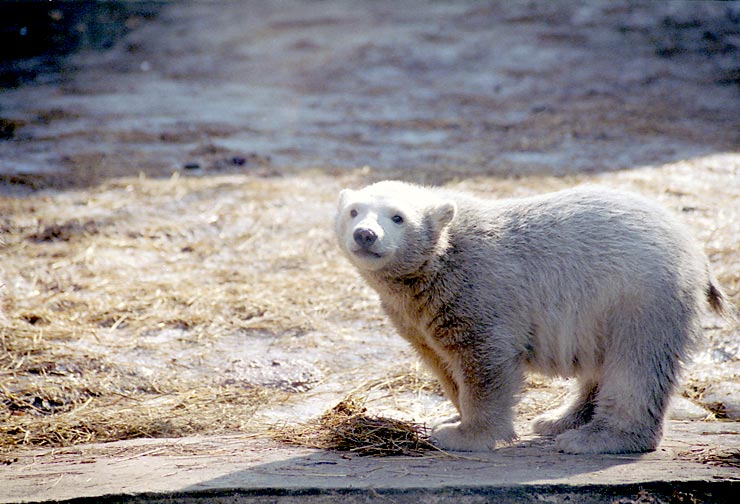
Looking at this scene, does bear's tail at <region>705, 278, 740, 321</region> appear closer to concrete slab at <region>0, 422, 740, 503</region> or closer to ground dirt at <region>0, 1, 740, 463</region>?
concrete slab at <region>0, 422, 740, 503</region>

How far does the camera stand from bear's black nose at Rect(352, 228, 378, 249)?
4078 mm

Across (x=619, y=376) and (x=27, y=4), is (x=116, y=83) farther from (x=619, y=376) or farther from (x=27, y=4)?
(x=619, y=376)

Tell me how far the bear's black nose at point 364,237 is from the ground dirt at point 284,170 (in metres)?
1.25

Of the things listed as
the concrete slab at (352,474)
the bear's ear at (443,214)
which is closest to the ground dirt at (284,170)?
the concrete slab at (352,474)

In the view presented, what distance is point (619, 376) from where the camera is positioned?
423 centimetres

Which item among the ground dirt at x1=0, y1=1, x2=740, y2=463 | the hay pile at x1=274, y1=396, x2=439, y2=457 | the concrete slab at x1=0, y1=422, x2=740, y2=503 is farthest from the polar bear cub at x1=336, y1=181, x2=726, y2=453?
the ground dirt at x1=0, y1=1, x2=740, y2=463

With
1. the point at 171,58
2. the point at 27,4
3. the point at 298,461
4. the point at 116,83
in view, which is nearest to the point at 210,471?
the point at 298,461

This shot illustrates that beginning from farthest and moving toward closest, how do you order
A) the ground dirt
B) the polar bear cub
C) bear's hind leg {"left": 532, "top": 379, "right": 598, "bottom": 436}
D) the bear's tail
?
the ground dirt, bear's hind leg {"left": 532, "top": 379, "right": 598, "bottom": 436}, the bear's tail, the polar bear cub

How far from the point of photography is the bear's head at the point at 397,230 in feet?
13.8

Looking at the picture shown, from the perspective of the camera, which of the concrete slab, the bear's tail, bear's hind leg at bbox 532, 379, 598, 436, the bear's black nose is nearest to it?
the concrete slab

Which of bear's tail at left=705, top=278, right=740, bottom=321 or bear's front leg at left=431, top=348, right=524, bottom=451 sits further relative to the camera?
bear's tail at left=705, top=278, right=740, bottom=321

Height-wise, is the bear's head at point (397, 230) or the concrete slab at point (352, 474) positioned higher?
the bear's head at point (397, 230)

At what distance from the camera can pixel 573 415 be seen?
464cm

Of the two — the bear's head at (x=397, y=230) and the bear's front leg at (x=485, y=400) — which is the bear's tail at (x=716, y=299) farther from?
the bear's head at (x=397, y=230)
